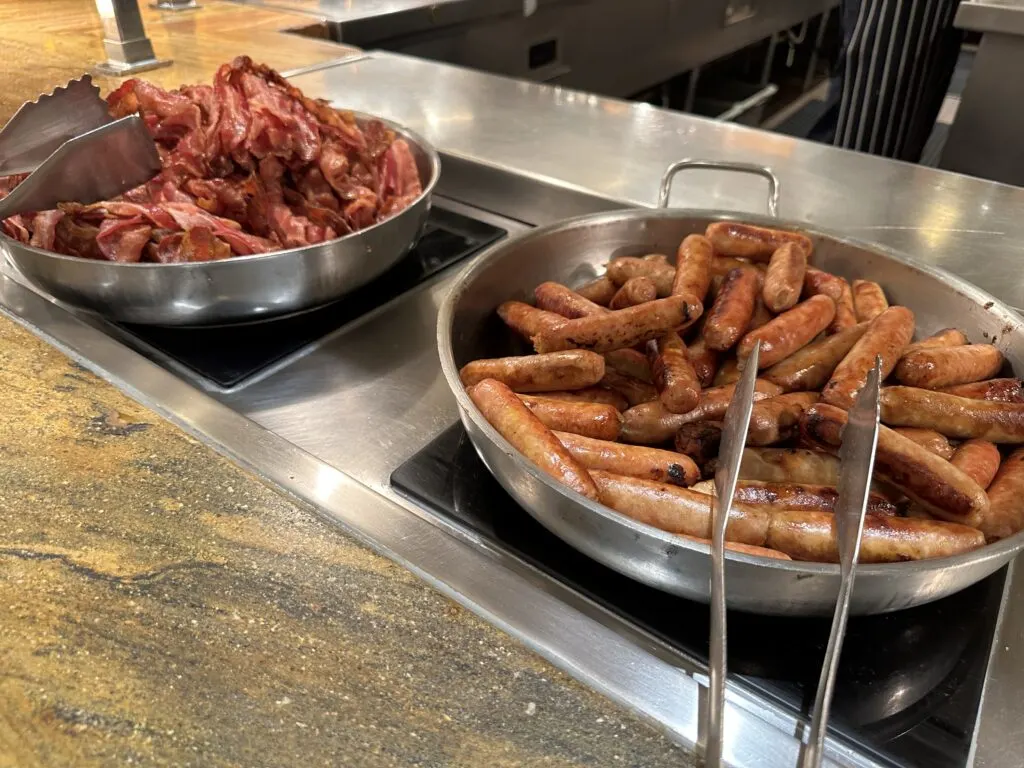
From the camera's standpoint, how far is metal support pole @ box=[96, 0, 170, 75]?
2.82m

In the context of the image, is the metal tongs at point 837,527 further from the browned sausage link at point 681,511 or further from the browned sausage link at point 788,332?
the browned sausage link at point 788,332

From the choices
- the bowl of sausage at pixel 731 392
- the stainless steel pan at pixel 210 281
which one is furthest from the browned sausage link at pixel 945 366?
the stainless steel pan at pixel 210 281

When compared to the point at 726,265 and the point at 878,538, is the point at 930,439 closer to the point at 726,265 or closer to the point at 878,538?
the point at 878,538

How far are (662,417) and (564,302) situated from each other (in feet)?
1.08

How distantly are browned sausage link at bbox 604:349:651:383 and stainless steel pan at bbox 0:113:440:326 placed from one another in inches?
20.1

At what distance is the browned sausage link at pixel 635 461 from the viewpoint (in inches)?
39.9

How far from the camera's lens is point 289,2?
3920mm

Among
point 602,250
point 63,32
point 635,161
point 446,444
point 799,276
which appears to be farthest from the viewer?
point 63,32

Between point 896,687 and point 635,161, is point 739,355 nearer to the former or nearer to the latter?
point 896,687

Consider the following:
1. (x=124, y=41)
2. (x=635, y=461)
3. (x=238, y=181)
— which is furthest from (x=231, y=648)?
(x=124, y=41)

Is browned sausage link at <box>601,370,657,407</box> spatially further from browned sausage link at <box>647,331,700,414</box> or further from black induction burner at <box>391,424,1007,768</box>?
black induction burner at <box>391,424,1007,768</box>

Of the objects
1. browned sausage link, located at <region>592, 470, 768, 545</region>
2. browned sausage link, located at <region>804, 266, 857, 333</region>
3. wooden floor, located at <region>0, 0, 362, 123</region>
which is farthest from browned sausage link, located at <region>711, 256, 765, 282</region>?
wooden floor, located at <region>0, 0, 362, 123</region>

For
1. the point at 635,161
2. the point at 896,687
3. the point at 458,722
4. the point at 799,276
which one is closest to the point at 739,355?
the point at 799,276

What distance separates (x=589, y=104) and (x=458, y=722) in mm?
2217
